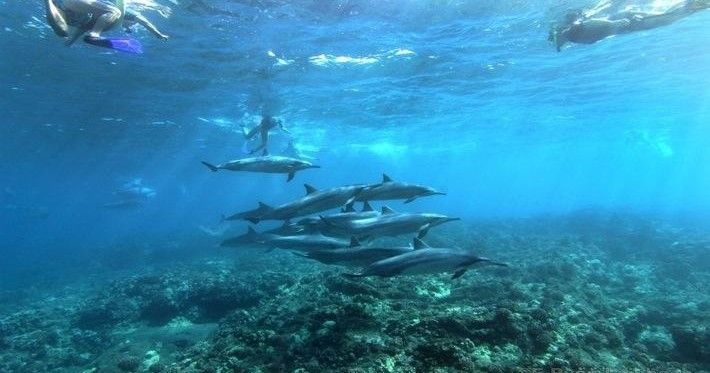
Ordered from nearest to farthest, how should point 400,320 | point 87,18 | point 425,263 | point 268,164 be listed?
1. point 87,18
2. point 425,263
3. point 400,320
4. point 268,164

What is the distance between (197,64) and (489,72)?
16.0m

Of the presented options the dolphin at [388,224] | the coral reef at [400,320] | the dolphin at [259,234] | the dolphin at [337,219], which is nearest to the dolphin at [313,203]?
the dolphin at [337,219]

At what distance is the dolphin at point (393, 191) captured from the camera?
840 cm

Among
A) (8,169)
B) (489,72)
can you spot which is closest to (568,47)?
(489,72)

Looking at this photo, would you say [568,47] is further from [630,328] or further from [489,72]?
[630,328]

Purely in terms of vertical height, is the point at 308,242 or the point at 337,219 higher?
the point at 337,219

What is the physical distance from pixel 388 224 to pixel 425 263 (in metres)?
2.02

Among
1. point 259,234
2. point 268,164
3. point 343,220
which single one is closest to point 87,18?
point 343,220

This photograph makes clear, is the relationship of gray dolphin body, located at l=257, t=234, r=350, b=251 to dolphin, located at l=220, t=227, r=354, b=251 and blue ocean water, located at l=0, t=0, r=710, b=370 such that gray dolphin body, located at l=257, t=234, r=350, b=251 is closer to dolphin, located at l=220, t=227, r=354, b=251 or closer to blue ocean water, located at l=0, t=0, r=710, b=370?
dolphin, located at l=220, t=227, r=354, b=251

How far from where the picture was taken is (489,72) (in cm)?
2439

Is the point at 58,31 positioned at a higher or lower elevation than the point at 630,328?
higher

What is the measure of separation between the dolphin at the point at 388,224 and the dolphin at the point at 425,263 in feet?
5.80

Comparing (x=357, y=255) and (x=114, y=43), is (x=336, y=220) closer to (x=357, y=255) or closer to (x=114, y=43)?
(x=357, y=255)

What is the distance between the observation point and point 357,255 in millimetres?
6941
